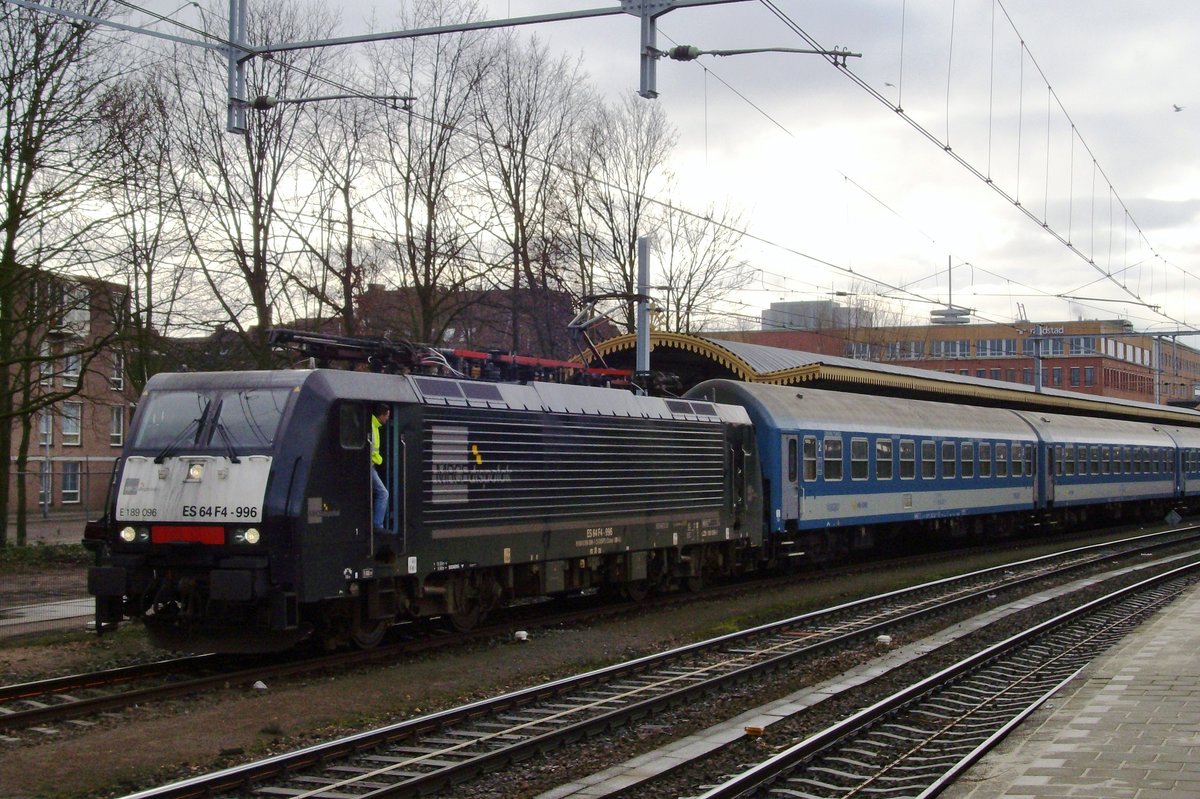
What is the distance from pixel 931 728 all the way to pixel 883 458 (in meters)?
15.7

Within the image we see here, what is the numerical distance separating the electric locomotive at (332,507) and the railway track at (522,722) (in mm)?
2661

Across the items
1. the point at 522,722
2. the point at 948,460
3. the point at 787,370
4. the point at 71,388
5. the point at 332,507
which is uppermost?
the point at 787,370

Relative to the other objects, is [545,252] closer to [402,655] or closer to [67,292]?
[67,292]

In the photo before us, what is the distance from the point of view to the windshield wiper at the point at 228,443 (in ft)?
41.8

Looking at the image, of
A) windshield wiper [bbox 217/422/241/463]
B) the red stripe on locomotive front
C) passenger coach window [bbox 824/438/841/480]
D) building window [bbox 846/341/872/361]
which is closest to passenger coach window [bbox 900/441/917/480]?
passenger coach window [bbox 824/438/841/480]

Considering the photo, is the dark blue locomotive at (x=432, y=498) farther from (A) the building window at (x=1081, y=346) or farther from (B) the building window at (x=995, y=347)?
(A) the building window at (x=1081, y=346)

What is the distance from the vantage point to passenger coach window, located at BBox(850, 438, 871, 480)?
25.1 metres

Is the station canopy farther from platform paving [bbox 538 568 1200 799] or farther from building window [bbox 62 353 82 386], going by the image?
platform paving [bbox 538 568 1200 799]

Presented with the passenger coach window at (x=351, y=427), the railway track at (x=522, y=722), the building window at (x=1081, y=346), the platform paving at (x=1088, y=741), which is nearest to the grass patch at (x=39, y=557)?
the passenger coach window at (x=351, y=427)

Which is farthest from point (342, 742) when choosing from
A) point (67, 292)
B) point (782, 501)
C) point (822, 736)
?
point (67, 292)

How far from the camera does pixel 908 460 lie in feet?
89.5

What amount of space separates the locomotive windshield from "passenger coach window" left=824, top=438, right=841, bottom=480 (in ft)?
44.3

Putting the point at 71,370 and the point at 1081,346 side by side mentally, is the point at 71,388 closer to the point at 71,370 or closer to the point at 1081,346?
the point at 71,370

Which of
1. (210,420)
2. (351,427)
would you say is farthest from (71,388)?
(351,427)
